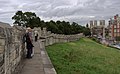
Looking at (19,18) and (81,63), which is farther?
(19,18)

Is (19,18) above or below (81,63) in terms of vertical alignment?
above

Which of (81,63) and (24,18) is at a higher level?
(24,18)

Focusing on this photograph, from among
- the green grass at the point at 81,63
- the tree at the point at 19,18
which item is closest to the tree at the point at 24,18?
the tree at the point at 19,18

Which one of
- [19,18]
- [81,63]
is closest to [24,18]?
[19,18]

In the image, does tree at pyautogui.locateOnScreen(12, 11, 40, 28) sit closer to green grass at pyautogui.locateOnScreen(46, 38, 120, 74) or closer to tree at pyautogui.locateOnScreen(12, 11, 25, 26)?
tree at pyautogui.locateOnScreen(12, 11, 25, 26)

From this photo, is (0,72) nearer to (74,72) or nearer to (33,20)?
(74,72)

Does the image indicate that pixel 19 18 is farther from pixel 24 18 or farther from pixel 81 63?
pixel 81 63

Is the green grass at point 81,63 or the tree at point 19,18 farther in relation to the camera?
the tree at point 19,18

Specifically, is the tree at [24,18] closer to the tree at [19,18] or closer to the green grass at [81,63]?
the tree at [19,18]

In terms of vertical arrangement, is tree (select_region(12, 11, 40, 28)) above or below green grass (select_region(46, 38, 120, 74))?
above

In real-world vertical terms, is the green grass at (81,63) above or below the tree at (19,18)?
below

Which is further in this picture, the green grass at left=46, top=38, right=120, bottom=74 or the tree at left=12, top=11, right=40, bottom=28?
the tree at left=12, top=11, right=40, bottom=28

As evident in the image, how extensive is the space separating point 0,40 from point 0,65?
0.47 meters

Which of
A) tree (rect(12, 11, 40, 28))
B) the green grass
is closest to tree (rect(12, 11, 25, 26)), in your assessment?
tree (rect(12, 11, 40, 28))
